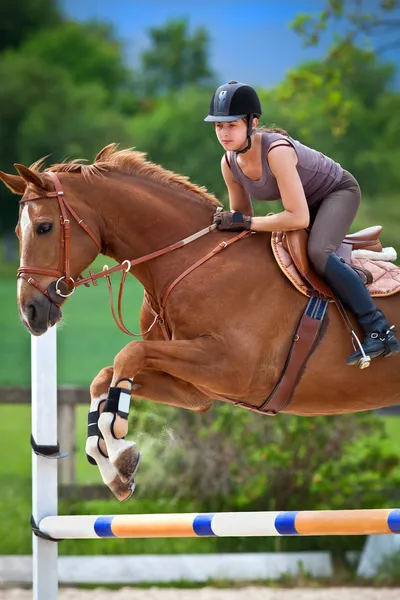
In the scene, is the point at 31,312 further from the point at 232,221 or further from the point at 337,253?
the point at 337,253

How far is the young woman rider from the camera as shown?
129 inches

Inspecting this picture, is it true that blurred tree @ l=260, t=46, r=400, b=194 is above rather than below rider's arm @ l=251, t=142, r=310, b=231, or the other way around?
above

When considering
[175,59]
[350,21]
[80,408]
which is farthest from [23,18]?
[80,408]

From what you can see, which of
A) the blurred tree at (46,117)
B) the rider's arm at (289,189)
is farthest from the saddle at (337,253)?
the blurred tree at (46,117)

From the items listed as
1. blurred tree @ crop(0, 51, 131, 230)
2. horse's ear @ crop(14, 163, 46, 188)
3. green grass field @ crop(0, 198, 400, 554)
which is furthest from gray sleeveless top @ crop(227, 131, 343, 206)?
blurred tree @ crop(0, 51, 131, 230)

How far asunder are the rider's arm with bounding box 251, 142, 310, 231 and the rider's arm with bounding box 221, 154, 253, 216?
32 cm

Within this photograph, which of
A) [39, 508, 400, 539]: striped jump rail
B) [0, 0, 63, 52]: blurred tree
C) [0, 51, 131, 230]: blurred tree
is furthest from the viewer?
[0, 0, 63, 52]: blurred tree

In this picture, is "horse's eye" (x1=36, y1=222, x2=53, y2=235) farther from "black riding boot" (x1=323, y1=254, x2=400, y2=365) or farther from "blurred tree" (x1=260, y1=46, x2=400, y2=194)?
"blurred tree" (x1=260, y1=46, x2=400, y2=194)

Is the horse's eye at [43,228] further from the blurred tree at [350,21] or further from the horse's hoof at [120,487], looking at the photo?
the blurred tree at [350,21]

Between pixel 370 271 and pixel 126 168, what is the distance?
43.2 inches

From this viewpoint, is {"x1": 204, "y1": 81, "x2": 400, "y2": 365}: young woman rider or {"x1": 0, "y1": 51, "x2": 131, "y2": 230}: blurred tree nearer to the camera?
{"x1": 204, "y1": 81, "x2": 400, "y2": 365}: young woman rider

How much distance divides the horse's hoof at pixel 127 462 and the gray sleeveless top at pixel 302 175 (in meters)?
1.13

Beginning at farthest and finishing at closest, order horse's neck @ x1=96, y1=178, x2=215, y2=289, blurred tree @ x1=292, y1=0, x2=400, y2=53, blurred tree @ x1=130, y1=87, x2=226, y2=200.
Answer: blurred tree @ x1=130, y1=87, x2=226, y2=200
blurred tree @ x1=292, y1=0, x2=400, y2=53
horse's neck @ x1=96, y1=178, x2=215, y2=289

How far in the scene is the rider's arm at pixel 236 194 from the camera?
358 centimetres
